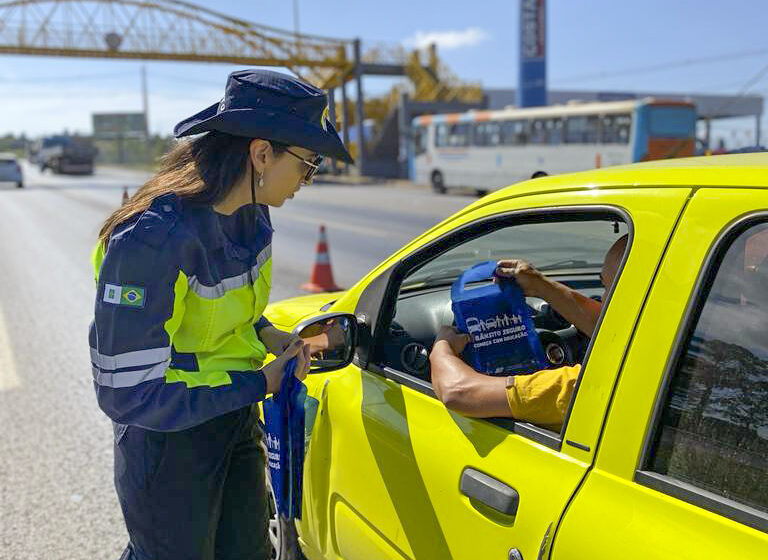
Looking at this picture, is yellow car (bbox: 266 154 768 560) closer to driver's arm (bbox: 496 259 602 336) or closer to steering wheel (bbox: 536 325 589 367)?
driver's arm (bbox: 496 259 602 336)

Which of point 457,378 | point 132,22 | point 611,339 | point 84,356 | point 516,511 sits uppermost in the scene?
point 132,22

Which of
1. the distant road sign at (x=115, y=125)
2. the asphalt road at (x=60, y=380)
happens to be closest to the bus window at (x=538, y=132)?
the asphalt road at (x=60, y=380)

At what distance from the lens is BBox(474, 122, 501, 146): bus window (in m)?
24.7

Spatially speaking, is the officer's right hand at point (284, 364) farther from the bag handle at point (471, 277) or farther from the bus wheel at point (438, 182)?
the bus wheel at point (438, 182)

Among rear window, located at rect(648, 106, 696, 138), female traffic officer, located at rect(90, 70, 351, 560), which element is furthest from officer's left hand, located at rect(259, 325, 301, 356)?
rear window, located at rect(648, 106, 696, 138)

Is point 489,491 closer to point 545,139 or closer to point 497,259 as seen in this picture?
point 497,259

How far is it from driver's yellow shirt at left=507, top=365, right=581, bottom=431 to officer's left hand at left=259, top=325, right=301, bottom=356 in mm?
807

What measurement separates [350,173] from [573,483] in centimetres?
4611

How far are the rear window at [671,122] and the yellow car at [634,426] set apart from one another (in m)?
19.9

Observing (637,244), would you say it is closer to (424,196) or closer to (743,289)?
(743,289)

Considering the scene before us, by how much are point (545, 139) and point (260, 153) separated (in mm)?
21989

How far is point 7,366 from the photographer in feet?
20.2

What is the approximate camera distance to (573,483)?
1492 millimetres

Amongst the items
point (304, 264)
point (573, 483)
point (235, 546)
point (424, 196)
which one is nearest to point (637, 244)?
point (573, 483)
